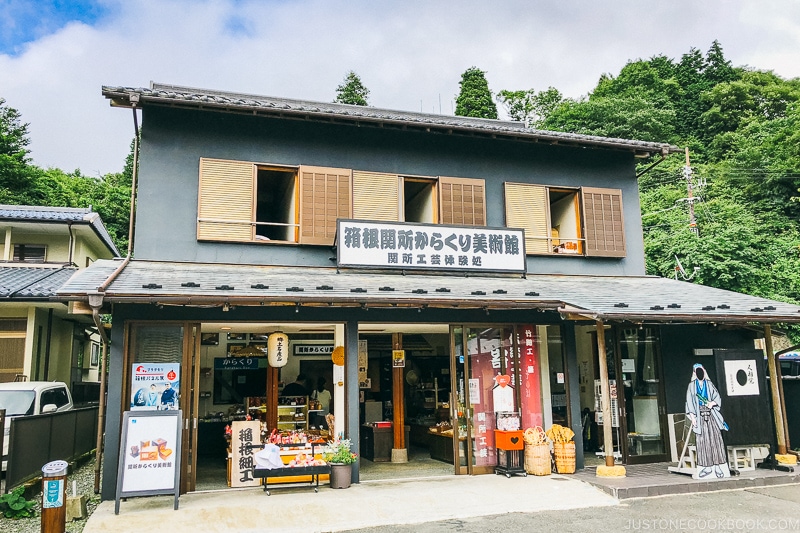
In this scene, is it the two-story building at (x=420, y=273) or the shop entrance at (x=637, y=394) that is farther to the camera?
the shop entrance at (x=637, y=394)

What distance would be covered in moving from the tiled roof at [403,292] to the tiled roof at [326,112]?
8.97 feet

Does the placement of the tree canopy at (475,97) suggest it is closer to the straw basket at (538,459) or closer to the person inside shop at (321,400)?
the person inside shop at (321,400)

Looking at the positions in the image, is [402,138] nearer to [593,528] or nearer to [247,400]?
[247,400]

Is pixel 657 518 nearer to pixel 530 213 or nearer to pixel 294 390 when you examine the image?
pixel 530 213

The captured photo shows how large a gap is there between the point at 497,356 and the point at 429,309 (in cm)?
160

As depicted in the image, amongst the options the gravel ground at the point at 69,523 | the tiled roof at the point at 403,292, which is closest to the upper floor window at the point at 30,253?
the tiled roof at the point at 403,292

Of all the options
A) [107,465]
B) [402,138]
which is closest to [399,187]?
[402,138]

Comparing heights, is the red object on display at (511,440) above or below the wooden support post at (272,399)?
below

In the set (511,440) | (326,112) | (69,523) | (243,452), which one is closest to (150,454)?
(69,523)

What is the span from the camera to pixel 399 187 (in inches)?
452

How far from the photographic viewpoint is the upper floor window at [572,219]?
39.4ft

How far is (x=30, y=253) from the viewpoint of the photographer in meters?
16.3

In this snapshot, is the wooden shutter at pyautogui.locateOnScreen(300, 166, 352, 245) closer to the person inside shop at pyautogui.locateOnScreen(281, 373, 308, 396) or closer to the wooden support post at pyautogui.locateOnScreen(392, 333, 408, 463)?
the wooden support post at pyautogui.locateOnScreen(392, 333, 408, 463)

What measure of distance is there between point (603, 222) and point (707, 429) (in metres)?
4.72
